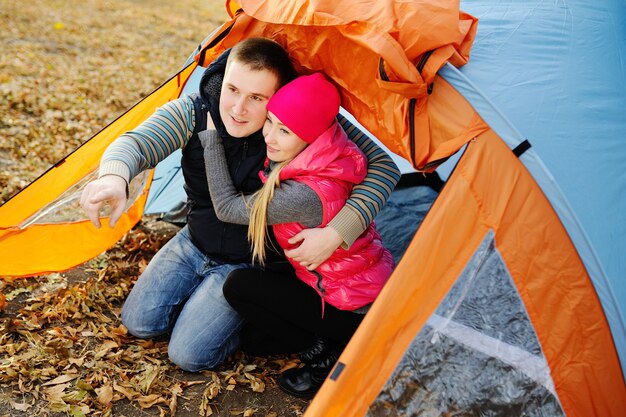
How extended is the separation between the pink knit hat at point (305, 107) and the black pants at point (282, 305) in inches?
25.8

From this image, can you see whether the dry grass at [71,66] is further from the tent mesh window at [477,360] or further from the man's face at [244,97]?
the tent mesh window at [477,360]

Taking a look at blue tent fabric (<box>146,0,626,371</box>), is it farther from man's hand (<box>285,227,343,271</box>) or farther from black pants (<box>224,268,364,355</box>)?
black pants (<box>224,268,364,355</box>)

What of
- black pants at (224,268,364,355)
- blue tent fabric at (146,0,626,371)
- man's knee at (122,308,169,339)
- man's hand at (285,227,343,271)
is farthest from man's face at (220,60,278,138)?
man's knee at (122,308,169,339)

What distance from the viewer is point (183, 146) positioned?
9.00ft

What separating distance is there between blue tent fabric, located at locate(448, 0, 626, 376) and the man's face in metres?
0.79

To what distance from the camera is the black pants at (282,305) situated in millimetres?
2617

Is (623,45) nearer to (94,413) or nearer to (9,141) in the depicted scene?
(94,413)

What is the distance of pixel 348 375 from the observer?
1922 mm

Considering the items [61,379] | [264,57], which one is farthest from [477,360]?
[61,379]

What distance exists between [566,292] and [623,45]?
1167 millimetres

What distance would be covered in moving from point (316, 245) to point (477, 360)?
2.45ft

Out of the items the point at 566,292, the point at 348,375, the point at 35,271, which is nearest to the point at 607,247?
the point at 566,292

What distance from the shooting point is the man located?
95.9 inches

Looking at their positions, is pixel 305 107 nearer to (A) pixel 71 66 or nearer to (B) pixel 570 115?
(B) pixel 570 115
